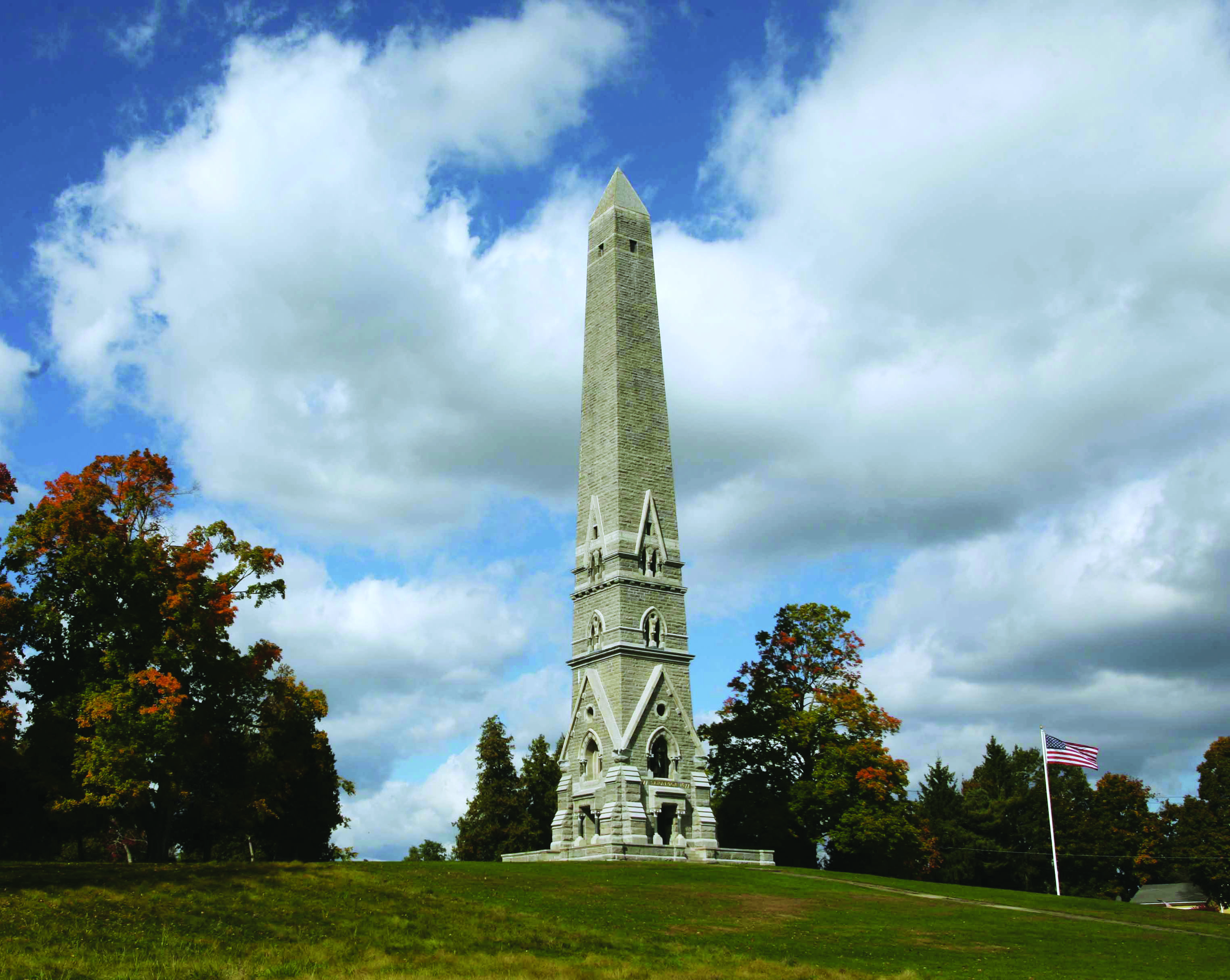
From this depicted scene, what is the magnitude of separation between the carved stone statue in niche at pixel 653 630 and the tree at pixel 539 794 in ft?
63.0

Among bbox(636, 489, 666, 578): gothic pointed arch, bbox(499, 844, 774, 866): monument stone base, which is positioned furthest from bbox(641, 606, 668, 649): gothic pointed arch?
bbox(499, 844, 774, 866): monument stone base

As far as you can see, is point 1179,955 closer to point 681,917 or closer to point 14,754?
point 681,917

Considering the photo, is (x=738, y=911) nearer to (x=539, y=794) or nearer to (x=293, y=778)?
(x=293, y=778)

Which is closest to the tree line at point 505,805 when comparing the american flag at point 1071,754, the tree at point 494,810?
the tree at point 494,810

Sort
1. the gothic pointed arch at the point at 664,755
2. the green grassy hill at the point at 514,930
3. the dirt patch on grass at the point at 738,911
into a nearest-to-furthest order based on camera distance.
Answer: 1. the green grassy hill at the point at 514,930
2. the dirt patch on grass at the point at 738,911
3. the gothic pointed arch at the point at 664,755

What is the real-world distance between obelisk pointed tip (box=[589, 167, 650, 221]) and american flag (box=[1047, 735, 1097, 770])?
30212 mm

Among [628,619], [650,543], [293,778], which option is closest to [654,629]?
[628,619]

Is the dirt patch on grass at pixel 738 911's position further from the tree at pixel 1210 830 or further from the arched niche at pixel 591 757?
the tree at pixel 1210 830

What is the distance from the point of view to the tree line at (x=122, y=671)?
117 ft

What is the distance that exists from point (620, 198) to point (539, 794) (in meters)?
34.2

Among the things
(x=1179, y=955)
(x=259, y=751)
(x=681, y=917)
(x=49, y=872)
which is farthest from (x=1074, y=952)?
(x=259, y=751)

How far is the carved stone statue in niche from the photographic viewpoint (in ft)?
164

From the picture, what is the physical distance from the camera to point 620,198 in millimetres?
57094

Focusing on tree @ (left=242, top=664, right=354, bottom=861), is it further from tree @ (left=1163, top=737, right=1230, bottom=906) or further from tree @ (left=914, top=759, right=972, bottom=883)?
tree @ (left=1163, top=737, right=1230, bottom=906)
